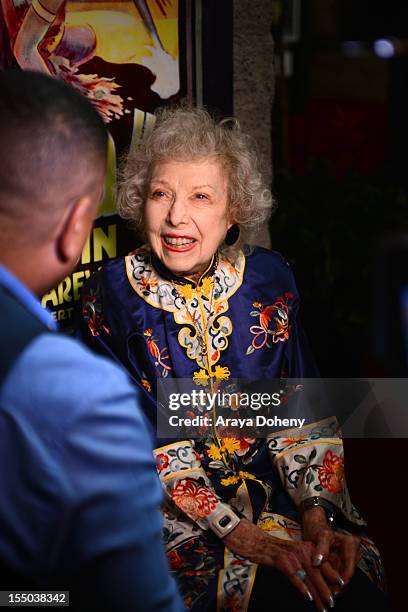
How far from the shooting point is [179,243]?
2100 mm

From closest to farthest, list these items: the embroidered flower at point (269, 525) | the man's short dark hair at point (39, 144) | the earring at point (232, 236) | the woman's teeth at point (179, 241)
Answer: the man's short dark hair at point (39, 144), the embroidered flower at point (269, 525), the woman's teeth at point (179, 241), the earring at point (232, 236)

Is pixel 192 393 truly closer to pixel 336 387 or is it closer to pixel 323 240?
pixel 336 387

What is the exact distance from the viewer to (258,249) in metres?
2.35

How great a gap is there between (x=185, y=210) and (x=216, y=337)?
37cm

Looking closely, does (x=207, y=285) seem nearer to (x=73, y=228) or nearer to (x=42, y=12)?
(x=42, y=12)

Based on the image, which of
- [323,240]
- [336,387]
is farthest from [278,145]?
[336,387]

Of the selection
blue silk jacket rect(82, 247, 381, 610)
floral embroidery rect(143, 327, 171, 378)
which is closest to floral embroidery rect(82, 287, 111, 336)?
blue silk jacket rect(82, 247, 381, 610)

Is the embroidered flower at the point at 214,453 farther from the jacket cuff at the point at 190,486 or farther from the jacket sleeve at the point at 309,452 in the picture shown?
the jacket sleeve at the point at 309,452

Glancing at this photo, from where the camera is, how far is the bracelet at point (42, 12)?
215 centimetres

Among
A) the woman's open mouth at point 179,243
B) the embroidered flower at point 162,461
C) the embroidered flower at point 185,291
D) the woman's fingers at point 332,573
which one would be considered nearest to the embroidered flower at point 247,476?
the embroidered flower at point 162,461

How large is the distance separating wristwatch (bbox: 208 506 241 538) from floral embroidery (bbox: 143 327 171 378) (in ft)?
1.32

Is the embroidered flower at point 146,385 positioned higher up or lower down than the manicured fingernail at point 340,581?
higher up

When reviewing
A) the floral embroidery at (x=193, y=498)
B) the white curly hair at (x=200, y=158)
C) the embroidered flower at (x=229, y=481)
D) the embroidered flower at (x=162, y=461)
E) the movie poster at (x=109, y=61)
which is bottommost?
the floral embroidery at (x=193, y=498)

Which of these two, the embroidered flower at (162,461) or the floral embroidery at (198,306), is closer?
the embroidered flower at (162,461)
